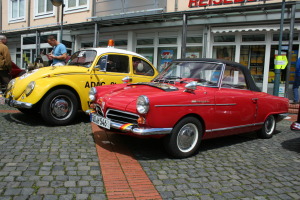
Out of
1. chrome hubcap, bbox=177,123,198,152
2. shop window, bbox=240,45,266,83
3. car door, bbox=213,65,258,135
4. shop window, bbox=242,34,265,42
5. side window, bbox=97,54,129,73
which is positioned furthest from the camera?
shop window, bbox=240,45,266,83

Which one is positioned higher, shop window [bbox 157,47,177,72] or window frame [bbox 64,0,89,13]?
window frame [bbox 64,0,89,13]

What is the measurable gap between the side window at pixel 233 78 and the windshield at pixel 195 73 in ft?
0.52

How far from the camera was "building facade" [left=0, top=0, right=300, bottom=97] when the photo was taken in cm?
980

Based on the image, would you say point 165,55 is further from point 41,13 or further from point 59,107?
→ point 41,13

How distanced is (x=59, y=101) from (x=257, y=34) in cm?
837

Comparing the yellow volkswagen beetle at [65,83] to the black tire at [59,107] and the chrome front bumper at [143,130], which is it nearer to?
the black tire at [59,107]

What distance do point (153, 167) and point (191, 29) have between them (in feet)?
31.3

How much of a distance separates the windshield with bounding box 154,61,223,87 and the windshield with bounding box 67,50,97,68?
1952mm

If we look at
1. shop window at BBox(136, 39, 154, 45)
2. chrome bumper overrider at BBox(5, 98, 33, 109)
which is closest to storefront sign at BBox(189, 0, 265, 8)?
shop window at BBox(136, 39, 154, 45)

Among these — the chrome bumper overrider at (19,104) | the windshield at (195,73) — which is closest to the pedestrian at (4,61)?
the chrome bumper overrider at (19,104)

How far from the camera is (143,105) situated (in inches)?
139

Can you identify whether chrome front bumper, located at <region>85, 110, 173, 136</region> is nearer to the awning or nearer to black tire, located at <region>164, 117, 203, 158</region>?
black tire, located at <region>164, 117, 203, 158</region>

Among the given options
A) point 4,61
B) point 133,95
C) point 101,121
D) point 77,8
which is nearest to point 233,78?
point 133,95

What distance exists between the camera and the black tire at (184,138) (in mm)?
3758
